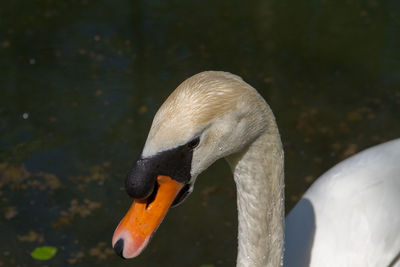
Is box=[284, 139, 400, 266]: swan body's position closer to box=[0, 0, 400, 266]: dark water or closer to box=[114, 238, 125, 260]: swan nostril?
box=[0, 0, 400, 266]: dark water

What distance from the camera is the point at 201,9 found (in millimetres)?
6695

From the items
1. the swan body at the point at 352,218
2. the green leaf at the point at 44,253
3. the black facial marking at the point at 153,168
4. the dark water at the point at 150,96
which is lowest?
the green leaf at the point at 44,253

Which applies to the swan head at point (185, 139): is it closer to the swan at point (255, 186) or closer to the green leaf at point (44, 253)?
the swan at point (255, 186)

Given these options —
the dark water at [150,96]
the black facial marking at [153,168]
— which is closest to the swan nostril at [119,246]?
the black facial marking at [153,168]

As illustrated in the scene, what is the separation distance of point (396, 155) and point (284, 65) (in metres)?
2.44

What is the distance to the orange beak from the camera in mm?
2314

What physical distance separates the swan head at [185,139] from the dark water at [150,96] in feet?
6.81

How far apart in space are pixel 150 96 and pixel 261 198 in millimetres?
3193

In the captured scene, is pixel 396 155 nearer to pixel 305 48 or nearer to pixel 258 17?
pixel 305 48

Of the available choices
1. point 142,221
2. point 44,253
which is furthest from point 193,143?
point 44,253

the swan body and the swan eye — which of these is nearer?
the swan eye

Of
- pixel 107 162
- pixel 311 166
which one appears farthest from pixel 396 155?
pixel 107 162

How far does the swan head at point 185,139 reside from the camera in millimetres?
2193

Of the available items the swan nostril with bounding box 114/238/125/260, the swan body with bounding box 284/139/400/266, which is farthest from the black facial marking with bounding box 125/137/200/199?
the swan body with bounding box 284/139/400/266
